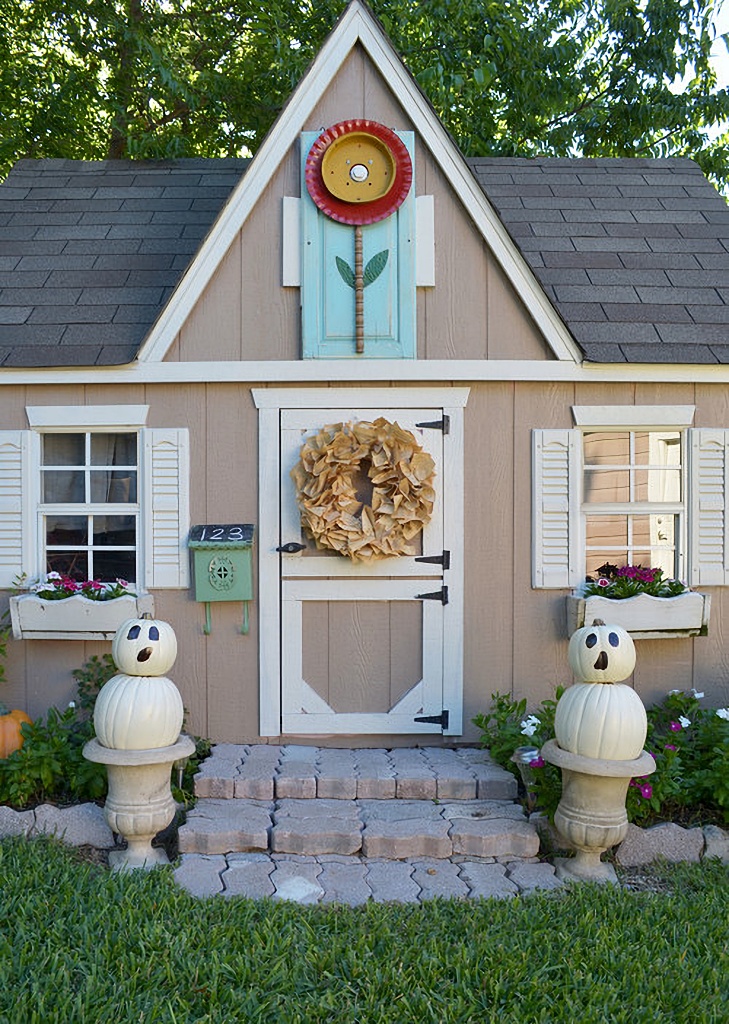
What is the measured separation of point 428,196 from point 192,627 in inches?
124

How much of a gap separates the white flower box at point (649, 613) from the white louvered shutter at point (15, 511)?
357 cm

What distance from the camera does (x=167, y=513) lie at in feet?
18.3

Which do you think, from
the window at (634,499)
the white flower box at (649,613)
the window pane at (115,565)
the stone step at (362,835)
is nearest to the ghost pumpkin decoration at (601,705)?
the stone step at (362,835)

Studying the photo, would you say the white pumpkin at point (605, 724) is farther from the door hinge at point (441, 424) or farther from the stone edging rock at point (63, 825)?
the stone edging rock at point (63, 825)

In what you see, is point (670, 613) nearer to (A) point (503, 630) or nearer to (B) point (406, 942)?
(A) point (503, 630)

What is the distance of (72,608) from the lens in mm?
5316

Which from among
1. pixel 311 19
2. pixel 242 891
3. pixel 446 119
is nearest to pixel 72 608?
pixel 242 891

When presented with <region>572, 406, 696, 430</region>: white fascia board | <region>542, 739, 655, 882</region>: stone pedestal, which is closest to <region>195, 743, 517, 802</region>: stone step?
<region>542, 739, 655, 882</region>: stone pedestal

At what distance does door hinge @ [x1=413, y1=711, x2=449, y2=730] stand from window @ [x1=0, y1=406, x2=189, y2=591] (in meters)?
1.82

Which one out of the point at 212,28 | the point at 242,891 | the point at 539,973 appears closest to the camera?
the point at 539,973

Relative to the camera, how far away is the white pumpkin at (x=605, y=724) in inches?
162

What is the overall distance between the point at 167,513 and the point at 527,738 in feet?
8.65

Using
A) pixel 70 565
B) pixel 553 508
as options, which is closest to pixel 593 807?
pixel 553 508

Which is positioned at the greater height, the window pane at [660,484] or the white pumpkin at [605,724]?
the window pane at [660,484]
